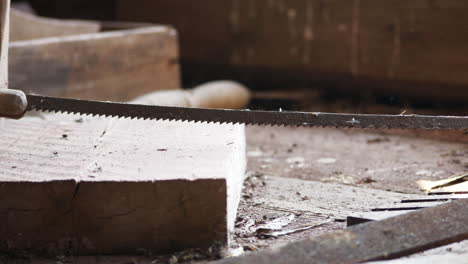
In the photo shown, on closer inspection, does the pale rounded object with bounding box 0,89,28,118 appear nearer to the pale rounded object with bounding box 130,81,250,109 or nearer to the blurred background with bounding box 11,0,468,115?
the pale rounded object with bounding box 130,81,250,109

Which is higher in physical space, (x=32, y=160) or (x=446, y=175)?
(x=32, y=160)

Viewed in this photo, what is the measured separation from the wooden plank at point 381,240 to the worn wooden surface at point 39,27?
3445 millimetres

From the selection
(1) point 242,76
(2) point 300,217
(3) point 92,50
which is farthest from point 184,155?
(1) point 242,76

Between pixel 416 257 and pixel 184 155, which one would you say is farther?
pixel 184 155

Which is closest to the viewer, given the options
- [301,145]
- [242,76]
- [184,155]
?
[184,155]

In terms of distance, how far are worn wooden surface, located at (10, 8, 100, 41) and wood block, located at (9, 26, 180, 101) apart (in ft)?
1.94

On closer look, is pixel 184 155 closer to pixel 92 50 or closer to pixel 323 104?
pixel 92 50

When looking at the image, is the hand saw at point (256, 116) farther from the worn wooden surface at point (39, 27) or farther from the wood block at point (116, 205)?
the worn wooden surface at point (39, 27)

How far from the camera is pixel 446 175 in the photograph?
304 centimetres

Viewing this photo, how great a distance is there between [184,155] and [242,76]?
373 cm

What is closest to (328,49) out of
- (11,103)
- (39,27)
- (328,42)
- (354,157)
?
(328,42)

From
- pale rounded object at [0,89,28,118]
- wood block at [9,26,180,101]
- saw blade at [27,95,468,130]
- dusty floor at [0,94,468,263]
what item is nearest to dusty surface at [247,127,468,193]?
dusty floor at [0,94,468,263]

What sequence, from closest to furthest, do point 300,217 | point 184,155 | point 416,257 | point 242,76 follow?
point 416,257 < point 184,155 < point 300,217 < point 242,76

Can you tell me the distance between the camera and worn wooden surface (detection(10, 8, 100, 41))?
4633mm
